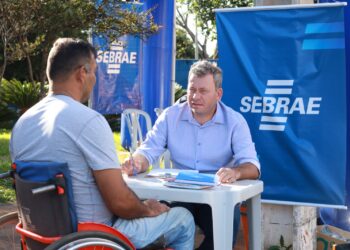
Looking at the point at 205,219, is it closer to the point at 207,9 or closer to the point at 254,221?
the point at 254,221

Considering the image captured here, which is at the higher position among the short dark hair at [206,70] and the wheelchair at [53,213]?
the short dark hair at [206,70]

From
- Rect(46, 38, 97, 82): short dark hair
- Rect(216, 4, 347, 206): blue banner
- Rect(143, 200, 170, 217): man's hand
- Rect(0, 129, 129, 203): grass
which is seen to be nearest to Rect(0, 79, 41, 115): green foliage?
Rect(0, 129, 129, 203): grass

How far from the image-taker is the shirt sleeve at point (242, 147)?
3.62 m

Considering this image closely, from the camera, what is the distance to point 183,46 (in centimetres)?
4294

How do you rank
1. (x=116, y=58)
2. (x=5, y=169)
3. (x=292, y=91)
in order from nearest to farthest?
(x=292, y=91) < (x=5, y=169) < (x=116, y=58)

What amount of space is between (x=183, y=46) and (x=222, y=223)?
40.4m

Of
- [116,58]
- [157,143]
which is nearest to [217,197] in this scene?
[157,143]

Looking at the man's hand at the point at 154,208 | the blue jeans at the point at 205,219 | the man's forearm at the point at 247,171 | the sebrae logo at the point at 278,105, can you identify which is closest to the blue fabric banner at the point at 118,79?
the sebrae logo at the point at 278,105

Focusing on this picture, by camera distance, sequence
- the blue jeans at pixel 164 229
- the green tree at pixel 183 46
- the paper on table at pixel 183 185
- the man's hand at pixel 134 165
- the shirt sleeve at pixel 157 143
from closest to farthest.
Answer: the blue jeans at pixel 164 229 < the paper on table at pixel 183 185 < the man's hand at pixel 134 165 < the shirt sleeve at pixel 157 143 < the green tree at pixel 183 46

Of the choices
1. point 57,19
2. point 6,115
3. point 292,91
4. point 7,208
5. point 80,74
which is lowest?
point 7,208

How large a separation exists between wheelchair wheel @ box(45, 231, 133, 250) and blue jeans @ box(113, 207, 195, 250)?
272mm

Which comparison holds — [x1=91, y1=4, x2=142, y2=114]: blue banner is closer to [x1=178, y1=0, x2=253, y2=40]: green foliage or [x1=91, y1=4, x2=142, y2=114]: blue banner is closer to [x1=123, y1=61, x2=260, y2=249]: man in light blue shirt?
[x1=123, y1=61, x2=260, y2=249]: man in light blue shirt

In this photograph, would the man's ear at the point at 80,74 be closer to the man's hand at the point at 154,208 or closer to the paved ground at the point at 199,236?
the man's hand at the point at 154,208

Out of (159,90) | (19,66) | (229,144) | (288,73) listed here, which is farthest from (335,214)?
(19,66)
